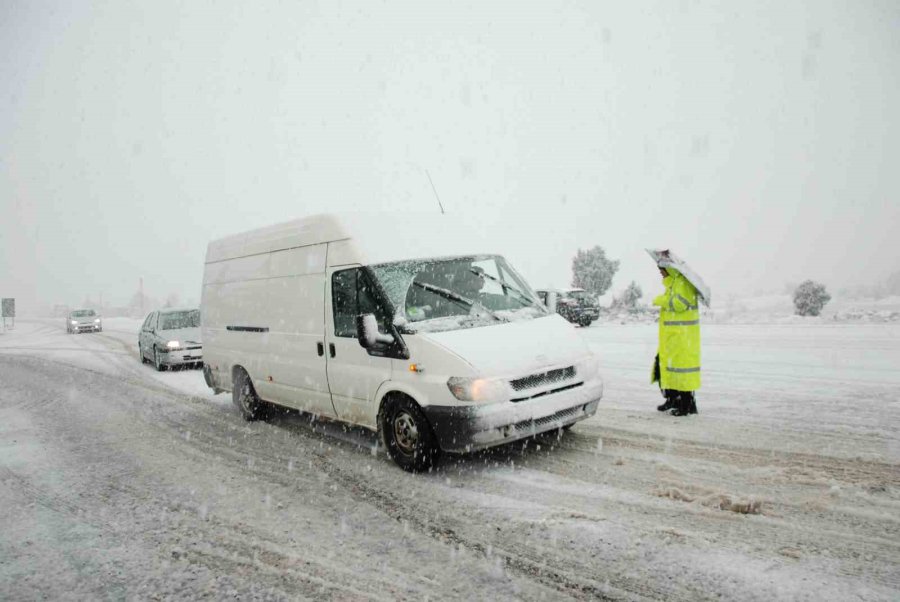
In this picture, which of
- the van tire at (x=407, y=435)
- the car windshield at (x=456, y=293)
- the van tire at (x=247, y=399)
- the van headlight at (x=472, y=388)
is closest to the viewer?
the van headlight at (x=472, y=388)

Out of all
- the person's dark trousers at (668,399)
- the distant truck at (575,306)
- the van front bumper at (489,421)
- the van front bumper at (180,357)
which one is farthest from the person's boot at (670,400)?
the distant truck at (575,306)

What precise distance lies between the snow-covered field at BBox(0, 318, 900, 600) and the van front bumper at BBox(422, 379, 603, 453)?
35 centimetres

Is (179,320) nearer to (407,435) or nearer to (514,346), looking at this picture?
(407,435)

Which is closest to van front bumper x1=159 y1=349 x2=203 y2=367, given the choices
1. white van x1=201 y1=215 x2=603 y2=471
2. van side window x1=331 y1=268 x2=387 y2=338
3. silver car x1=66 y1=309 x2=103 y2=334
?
white van x1=201 y1=215 x2=603 y2=471

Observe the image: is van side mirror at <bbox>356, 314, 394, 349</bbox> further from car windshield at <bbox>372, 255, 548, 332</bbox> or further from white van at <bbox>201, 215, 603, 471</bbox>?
car windshield at <bbox>372, 255, 548, 332</bbox>

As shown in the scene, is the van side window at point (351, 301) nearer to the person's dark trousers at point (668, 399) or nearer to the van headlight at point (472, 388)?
the van headlight at point (472, 388)

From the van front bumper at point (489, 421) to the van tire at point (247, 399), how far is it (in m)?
3.69

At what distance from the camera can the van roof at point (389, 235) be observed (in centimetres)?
550

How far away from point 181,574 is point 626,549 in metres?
2.57

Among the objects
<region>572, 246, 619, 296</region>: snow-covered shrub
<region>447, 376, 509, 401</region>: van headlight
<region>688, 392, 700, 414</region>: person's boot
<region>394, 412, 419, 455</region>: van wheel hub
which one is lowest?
<region>688, 392, 700, 414</region>: person's boot

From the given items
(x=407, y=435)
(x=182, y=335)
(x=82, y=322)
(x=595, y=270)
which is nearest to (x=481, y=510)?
(x=407, y=435)

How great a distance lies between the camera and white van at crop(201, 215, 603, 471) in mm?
4504

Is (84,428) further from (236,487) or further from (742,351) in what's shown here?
(742,351)

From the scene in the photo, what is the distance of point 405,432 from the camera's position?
4.89 m
